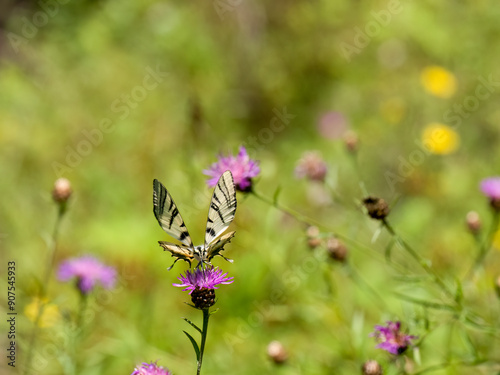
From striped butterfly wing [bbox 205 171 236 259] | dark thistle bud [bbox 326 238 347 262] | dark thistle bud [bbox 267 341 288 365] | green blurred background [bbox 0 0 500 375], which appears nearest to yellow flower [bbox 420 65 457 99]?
green blurred background [bbox 0 0 500 375]

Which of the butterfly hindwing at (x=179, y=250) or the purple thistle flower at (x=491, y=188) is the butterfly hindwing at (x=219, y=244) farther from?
the purple thistle flower at (x=491, y=188)

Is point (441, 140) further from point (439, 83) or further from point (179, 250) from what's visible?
point (179, 250)

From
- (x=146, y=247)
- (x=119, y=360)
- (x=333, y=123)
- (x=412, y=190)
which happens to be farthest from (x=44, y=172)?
(x=412, y=190)

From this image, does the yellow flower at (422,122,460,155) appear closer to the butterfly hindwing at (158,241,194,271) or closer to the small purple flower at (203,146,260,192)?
the small purple flower at (203,146,260,192)

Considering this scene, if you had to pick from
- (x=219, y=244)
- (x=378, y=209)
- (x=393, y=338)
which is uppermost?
(x=378, y=209)

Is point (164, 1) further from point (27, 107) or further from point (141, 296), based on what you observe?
point (141, 296)

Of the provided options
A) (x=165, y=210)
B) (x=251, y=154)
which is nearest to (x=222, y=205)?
(x=165, y=210)

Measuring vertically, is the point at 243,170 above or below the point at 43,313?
below

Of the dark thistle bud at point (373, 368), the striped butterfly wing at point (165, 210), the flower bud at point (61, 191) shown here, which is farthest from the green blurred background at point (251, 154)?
the striped butterfly wing at point (165, 210)

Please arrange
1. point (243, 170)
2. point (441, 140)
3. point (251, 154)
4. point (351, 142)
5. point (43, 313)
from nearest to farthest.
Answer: point (243, 170), point (351, 142), point (43, 313), point (251, 154), point (441, 140)
